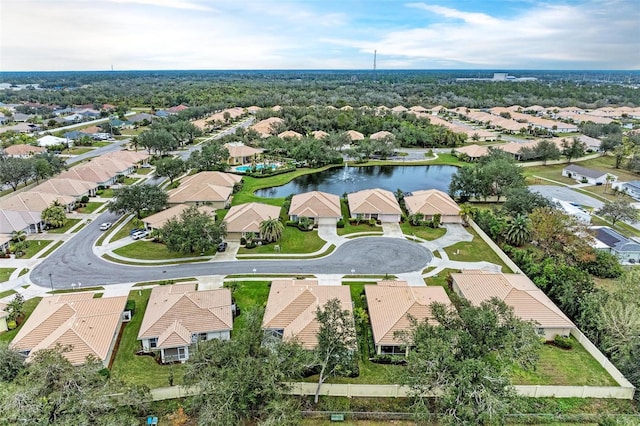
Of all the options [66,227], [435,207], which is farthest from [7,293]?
[435,207]

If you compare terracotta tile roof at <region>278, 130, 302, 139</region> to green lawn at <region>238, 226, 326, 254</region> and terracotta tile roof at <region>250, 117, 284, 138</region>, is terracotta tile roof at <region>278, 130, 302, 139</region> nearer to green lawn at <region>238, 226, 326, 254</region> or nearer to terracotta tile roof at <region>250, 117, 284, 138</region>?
terracotta tile roof at <region>250, 117, 284, 138</region>

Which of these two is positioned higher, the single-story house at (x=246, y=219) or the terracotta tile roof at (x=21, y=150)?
the terracotta tile roof at (x=21, y=150)

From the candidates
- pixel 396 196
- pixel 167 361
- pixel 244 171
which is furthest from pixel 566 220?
pixel 244 171

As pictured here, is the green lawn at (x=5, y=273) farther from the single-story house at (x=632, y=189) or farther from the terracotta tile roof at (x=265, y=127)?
the single-story house at (x=632, y=189)

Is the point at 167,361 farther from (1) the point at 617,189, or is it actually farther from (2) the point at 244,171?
(1) the point at 617,189

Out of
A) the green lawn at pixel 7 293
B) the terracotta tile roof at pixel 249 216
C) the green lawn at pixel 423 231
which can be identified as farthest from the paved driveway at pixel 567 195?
the green lawn at pixel 7 293

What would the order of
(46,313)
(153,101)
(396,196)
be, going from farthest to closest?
(153,101) < (396,196) < (46,313)

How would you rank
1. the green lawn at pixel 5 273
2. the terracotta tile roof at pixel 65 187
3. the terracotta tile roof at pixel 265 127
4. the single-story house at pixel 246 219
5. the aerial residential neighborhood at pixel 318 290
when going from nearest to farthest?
1. the aerial residential neighborhood at pixel 318 290
2. the green lawn at pixel 5 273
3. the single-story house at pixel 246 219
4. the terracotta tile roof at pixel 65 187
5. the terracotta tile roof at pixel 265 127
